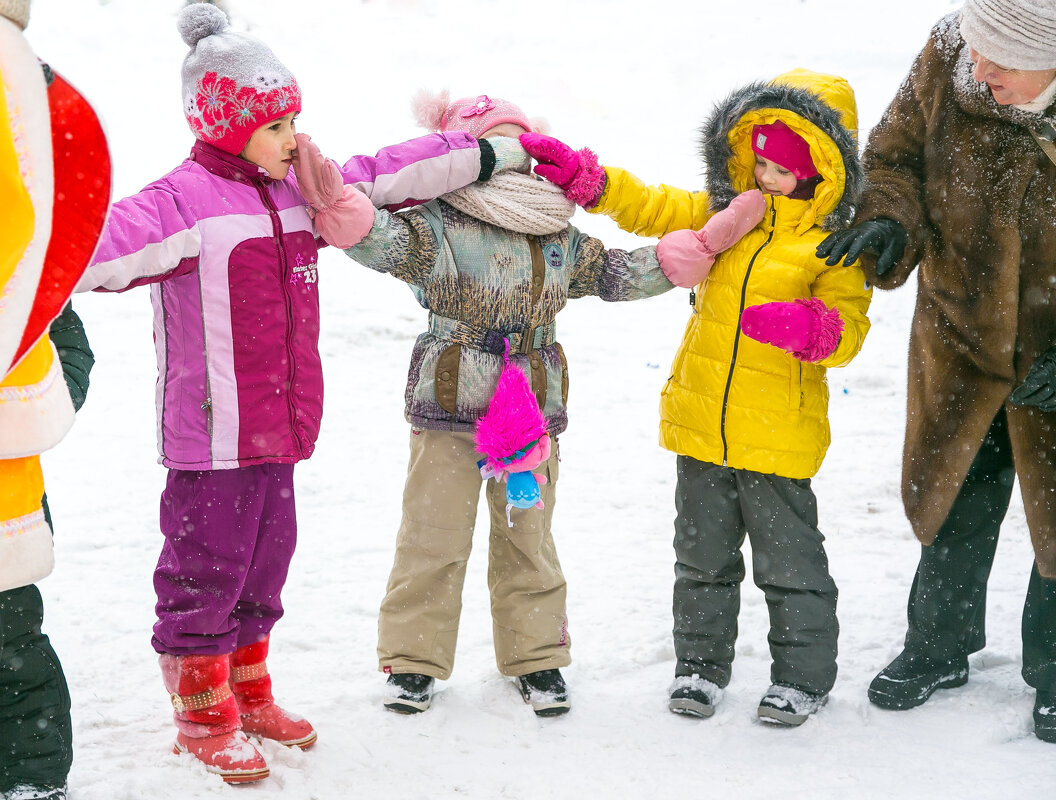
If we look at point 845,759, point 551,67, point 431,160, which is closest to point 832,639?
point 845,759

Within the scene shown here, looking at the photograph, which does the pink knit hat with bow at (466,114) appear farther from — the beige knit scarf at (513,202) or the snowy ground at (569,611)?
the snowy ground at (569,611)

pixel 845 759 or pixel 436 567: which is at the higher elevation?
pixel 436 567

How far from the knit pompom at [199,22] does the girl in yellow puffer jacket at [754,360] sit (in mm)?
876

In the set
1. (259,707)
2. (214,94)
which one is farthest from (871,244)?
(259,707)

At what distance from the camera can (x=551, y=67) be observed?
11477mm

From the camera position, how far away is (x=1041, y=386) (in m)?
2.82

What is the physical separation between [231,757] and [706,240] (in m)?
1.85

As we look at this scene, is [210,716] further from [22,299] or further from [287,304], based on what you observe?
[22,299]

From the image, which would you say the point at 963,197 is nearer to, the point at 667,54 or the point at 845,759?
the point at 845,759

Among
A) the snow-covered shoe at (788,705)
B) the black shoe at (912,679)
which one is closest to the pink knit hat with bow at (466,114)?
the snow-covered shoe at (788,705)

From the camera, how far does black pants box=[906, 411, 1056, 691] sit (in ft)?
10.3

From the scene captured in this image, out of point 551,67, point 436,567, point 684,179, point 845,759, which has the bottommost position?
point 845,759

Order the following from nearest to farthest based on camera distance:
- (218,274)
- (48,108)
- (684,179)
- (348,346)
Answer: (48,108) < (218,274) < (348,346) < (684,179)

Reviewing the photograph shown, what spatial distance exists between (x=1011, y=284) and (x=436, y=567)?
5.75ft
